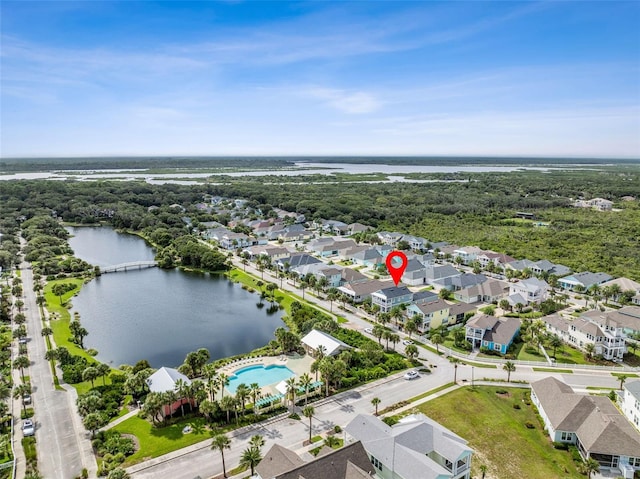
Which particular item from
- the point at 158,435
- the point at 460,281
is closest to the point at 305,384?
the point at 158,435

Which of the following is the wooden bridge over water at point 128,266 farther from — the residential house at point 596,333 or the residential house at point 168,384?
the residential house at point 596,333

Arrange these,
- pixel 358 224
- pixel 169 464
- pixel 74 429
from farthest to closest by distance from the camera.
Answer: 1. pixel 358 224
2. pixel 74 429
3. pixel 169 464

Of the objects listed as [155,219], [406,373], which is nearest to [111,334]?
[406,373]

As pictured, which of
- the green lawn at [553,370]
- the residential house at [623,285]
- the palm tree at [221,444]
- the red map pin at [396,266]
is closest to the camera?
the palm tree at [221,444]

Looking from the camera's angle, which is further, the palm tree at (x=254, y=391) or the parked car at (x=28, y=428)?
the palm tree at (x=254, y=391)

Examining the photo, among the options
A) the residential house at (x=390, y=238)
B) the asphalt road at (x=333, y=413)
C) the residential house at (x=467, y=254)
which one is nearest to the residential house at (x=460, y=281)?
the residential house at (x=467, y=254)

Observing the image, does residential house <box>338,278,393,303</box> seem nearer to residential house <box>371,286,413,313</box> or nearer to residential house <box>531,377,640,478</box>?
residential house <box>371,286,413,313</box>

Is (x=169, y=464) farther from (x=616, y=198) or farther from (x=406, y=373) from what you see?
(x=616, y=198)
